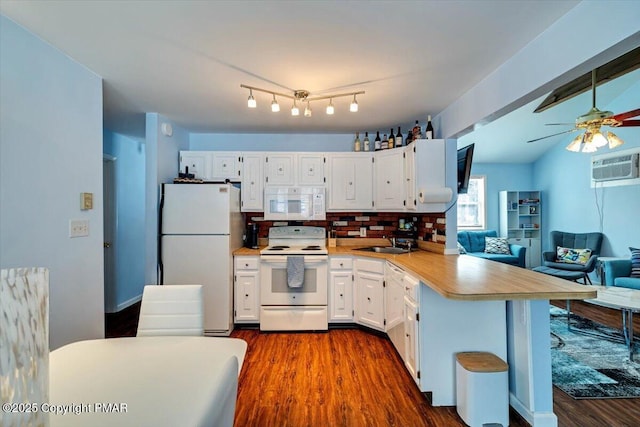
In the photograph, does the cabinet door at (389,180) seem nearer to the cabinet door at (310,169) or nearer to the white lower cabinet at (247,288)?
the cabinet door at (310,169)

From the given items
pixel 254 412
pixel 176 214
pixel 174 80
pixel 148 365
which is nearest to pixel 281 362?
pixel 254 412

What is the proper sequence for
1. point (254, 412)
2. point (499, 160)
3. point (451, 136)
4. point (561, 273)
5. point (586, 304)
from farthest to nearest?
point (499, 160) → point (561, 273) → point (586, 304) → point (451, 136) → point (254, 412)

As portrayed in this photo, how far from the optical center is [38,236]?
1847 millimetres

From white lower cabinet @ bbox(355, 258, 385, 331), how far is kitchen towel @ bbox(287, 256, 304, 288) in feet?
2.14

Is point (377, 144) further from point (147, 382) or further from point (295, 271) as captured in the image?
point (147, 382)

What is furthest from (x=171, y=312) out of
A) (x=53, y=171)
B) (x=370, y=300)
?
(x=370, y=300)

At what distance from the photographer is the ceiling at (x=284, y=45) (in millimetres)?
1585

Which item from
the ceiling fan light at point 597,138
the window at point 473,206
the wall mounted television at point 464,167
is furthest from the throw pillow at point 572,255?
the wall mounted television at point 464,167

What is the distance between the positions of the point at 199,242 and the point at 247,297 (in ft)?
2.74

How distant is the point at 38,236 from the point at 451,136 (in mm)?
3477

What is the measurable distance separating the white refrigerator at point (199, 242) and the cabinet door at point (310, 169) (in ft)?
3.15

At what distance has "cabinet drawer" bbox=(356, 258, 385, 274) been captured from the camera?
10.5 feet

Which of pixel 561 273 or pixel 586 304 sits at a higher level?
pixel 561 273

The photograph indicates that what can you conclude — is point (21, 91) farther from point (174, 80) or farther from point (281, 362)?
point (281, 362)
